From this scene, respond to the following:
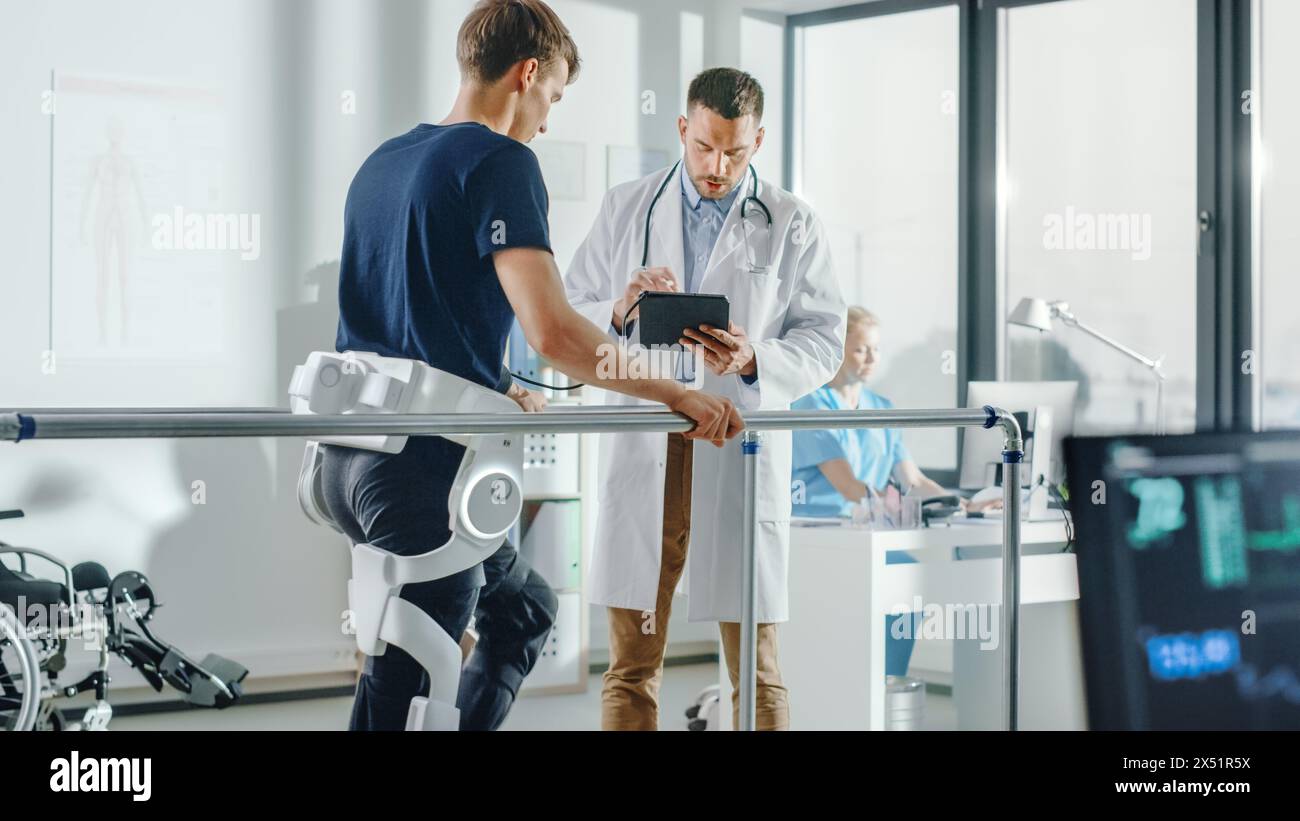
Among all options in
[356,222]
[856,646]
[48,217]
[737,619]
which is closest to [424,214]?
[356,222]

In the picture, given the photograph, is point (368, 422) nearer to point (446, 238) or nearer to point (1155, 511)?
point (446, 238)

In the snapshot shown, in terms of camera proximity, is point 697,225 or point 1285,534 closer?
point 1285,534

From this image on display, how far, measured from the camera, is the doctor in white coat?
2350 mm

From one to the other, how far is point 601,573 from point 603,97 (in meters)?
2.90

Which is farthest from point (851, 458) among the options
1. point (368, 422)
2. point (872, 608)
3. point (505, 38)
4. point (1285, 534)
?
point (1285, 534)

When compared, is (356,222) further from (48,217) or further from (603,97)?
(603,97)

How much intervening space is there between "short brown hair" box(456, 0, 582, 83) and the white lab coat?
27.2 inches

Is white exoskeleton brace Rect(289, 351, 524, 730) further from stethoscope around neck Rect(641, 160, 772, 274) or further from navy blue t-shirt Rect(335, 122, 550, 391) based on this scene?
stethoscope around neck Rect(641, 160, 772, 274)

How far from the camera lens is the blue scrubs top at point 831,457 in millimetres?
3922

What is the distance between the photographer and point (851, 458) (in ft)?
13.8

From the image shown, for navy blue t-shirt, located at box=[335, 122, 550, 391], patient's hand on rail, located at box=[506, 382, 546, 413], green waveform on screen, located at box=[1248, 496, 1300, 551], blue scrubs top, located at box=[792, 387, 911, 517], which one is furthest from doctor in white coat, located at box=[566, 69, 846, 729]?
green waveform on screen, located at box=[1248, 496, 1300, 551]

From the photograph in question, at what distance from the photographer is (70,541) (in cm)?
409

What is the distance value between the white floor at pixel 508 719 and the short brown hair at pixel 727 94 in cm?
189

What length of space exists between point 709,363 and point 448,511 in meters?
0.81
